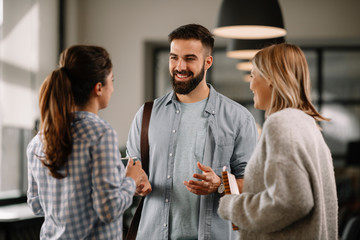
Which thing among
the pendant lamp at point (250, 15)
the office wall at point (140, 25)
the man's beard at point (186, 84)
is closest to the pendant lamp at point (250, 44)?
the pendant lamp at point (250, 15)

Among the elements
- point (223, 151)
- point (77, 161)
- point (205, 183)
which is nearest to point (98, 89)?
point (77, 161)

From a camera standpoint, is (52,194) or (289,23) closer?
(52,194)

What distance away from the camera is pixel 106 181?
1267mm

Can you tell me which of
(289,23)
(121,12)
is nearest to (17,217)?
(121,12)

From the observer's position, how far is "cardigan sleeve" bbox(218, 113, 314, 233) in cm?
122

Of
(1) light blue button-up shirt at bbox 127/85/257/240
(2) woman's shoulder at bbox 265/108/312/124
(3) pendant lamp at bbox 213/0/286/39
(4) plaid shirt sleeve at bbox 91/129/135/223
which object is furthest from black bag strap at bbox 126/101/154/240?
(3) pendant lamp at bbox 213/0/286/39

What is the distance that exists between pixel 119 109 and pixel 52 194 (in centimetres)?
455

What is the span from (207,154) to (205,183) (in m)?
0.18

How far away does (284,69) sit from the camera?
4.56 ft

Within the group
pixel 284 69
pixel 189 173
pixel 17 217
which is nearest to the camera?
pixel 284 69

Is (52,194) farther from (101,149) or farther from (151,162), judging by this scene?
(151,162)

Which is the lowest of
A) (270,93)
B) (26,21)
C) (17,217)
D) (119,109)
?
(17,217)

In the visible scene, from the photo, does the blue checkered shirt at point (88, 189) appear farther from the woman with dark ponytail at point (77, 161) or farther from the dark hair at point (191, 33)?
the dark hair at point (191, 33)

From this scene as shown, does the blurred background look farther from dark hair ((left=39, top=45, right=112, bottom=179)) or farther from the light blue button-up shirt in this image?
dark hair ((left=39, top=45, right=112, bottom=179))
